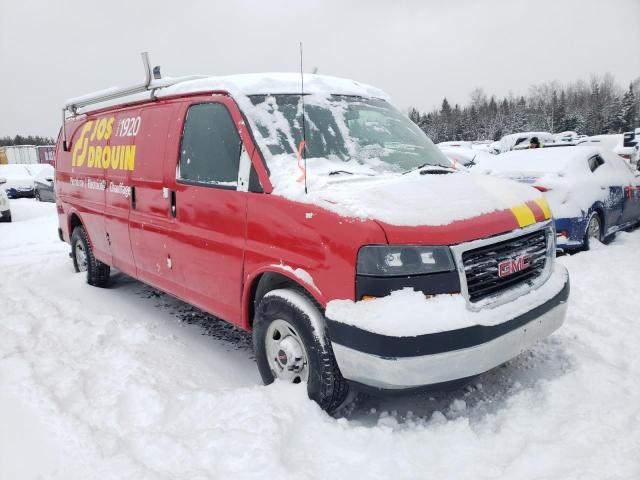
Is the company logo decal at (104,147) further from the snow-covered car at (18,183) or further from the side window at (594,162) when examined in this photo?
the snow-covered car at (18,183)

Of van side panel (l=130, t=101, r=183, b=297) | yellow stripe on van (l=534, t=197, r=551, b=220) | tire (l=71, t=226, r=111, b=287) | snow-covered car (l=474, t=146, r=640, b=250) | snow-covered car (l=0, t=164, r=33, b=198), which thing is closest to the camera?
yellow stripe on van (l=534, t=197, r=551, b=220)

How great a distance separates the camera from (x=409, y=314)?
2.45 m

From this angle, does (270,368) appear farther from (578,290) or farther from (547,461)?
(578,290)

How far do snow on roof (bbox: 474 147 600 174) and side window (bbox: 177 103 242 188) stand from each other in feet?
15.2

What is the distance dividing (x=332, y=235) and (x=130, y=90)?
129 inches

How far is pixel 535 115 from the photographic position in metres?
79.4

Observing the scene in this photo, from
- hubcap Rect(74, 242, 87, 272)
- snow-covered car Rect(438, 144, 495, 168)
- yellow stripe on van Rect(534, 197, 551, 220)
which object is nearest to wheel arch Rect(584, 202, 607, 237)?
snow-covered car Rect(438, 144, 495, 168)

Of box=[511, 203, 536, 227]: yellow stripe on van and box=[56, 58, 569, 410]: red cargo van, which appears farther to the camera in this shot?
box=[511, 203, 536, 227]: yellow stripe on van

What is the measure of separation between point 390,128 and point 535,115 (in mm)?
84654

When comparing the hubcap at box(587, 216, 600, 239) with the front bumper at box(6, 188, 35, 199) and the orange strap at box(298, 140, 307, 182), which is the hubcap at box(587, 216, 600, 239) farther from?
the front bumper at box(6, 188, 35, 199)

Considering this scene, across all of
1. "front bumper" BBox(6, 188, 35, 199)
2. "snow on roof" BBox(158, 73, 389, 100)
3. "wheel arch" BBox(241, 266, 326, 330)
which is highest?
"snow on roof" BBox(158, 73, 389, 100)

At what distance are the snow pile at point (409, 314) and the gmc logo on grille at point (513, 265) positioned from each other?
0.28 meters

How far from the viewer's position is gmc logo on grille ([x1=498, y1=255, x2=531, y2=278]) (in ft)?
9.25

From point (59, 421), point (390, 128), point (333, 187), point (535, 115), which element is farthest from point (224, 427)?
point (535, 115)
